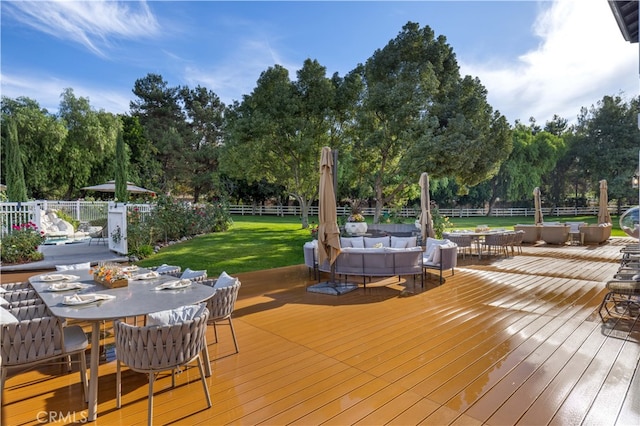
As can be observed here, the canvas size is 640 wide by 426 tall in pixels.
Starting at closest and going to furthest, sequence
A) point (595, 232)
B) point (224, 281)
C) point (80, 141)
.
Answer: point (224, 281) → point (595, 232) → point (80, 141)

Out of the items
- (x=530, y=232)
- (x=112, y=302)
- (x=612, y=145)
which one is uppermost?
(x=612, y=145)

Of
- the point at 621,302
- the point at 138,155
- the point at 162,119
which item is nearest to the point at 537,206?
the point at 621,302

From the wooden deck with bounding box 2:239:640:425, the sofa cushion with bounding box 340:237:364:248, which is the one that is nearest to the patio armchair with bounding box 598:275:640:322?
the wooden deck with bounding box 2:239:640:425

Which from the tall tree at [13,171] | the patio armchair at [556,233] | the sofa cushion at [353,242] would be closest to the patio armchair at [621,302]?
the sofa cushion at [353,242]

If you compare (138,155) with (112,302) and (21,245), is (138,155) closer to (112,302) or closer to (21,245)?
(21,245)

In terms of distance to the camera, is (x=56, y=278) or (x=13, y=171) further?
(x=13, y=171)

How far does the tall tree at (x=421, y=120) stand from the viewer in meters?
13.4

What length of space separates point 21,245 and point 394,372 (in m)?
9.60

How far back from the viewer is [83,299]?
293cm

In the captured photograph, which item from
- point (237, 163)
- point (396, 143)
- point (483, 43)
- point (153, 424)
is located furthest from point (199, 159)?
point (153, 424)

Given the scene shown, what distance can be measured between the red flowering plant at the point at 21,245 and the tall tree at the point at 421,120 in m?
11.2

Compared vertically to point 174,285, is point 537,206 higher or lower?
higher

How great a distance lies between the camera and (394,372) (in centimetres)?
314

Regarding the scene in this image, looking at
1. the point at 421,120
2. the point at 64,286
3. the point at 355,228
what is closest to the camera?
the point at 64,286
